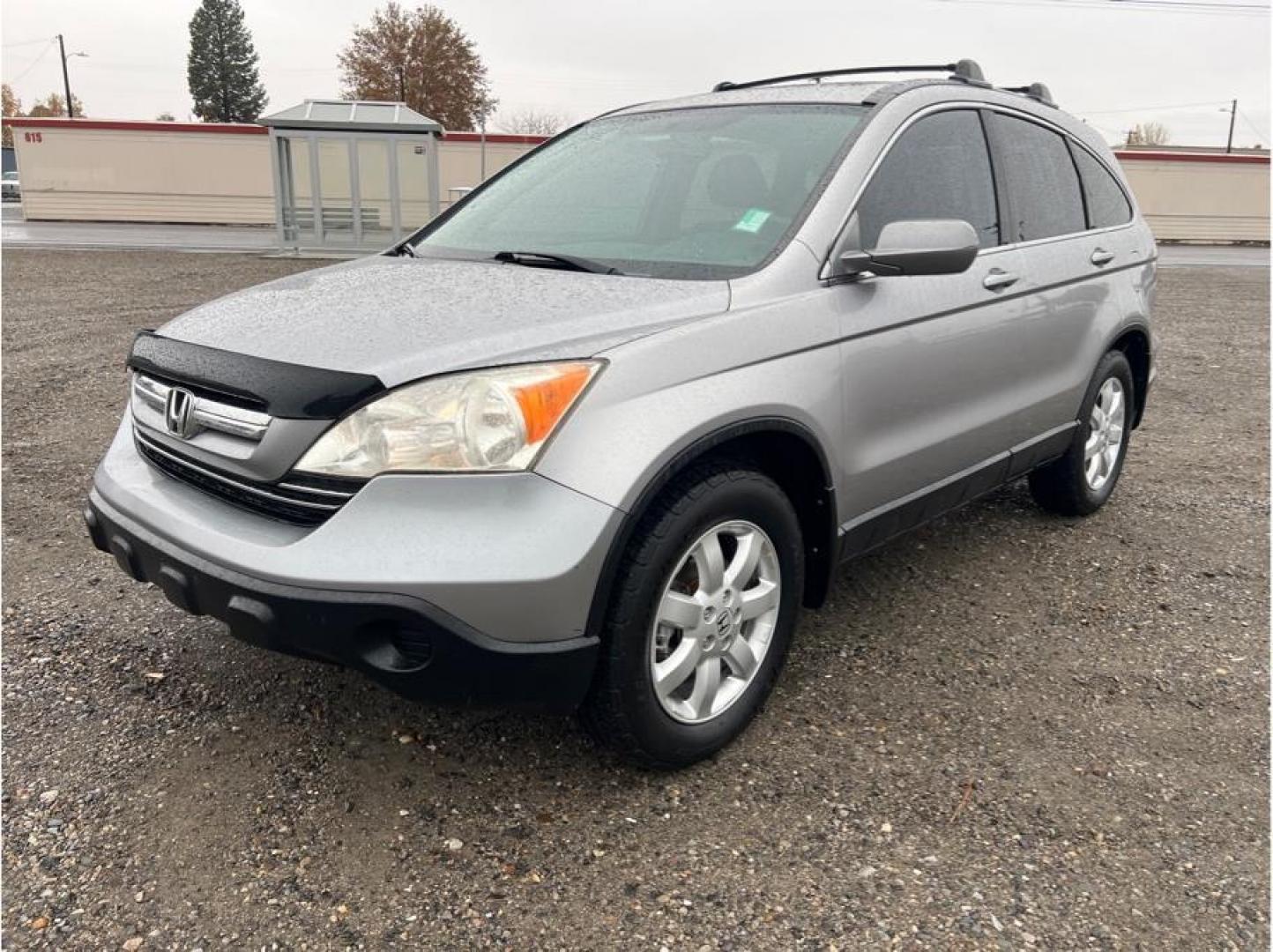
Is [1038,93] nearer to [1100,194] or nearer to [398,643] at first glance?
[1100,194]

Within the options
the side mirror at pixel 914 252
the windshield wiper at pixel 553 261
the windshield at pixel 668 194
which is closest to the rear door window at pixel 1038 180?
the windshield at pixel 668 194

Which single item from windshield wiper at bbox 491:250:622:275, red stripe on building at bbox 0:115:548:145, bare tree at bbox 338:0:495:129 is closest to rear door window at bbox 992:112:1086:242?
windshield wiper at bbox 491:250:622:275

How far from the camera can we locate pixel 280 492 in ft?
7.32

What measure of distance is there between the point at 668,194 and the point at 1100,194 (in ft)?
7.50

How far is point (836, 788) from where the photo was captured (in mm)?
2598

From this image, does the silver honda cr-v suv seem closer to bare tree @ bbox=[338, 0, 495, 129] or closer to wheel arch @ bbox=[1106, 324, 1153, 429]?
wheel arch @ bbox=[1106, 324, 1153, 429]

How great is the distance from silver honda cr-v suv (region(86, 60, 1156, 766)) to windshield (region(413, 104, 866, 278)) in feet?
0.04

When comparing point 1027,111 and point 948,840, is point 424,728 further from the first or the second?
point 1027,111

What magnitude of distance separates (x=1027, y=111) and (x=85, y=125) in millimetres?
27642

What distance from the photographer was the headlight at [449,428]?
2117 mm

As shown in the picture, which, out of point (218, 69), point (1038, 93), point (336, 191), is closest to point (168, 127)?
point (336, 191)

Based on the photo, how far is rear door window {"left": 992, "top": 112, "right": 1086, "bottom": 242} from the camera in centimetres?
373

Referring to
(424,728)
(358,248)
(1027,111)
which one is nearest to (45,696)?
(424,728)

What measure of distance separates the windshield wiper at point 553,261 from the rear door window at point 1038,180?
5.58ft
